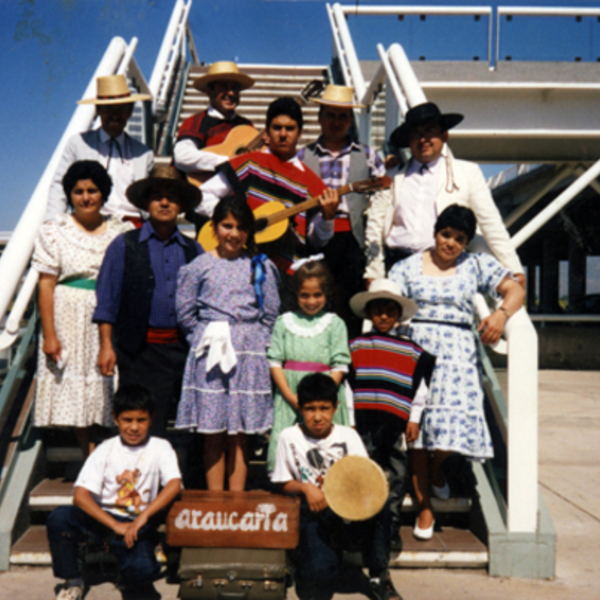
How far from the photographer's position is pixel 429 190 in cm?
444

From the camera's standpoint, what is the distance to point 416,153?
4480 millimetres

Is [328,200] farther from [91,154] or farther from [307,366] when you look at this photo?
[91,154]

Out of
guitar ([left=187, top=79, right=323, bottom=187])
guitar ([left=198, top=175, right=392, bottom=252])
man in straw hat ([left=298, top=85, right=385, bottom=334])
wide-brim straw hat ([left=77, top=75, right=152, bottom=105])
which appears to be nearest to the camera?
guitar ([left=198, top=175, right=392, bottom=252])

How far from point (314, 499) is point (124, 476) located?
0.86 metres

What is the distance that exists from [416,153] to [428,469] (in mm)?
1802

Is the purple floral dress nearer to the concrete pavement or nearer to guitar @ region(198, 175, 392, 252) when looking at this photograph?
guitar @ region(198, 175, 392, 252)

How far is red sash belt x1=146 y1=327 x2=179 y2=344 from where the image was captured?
12.7 ft

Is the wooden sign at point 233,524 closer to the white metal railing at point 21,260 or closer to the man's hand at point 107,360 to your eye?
the man's hand at point 107,360

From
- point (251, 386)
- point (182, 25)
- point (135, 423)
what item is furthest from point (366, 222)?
point (182, 25)

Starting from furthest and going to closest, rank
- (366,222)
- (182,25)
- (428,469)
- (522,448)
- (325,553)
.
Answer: (182,25)
(366,222)
(428,469)
(522,448)
(325,553)

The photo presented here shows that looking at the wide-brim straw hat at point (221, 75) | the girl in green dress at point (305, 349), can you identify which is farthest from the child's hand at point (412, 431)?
the wide-brim straw hat at point (221, 75)

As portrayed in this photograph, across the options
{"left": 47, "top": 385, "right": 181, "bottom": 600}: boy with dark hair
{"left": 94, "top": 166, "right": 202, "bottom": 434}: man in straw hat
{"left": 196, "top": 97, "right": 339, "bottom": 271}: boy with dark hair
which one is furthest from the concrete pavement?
{"left": 196, "top": 97, "right": 339, "bottom": 271}: boy with dark hair

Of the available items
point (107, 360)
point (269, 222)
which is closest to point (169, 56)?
point (269, 222)

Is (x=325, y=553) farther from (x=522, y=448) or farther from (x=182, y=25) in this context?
(x=182, y=25)
